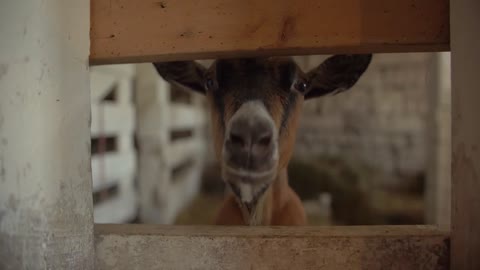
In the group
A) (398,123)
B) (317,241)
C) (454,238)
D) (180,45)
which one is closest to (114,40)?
(180,45)

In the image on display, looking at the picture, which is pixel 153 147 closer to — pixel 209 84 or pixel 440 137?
pixel 209 84

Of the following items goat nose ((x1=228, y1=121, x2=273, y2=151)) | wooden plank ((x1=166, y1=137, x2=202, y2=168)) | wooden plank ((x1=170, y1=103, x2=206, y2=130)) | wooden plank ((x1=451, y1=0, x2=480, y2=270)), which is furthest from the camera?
wooden plank ((x1=170, y1=103, x2=206, y2=130))

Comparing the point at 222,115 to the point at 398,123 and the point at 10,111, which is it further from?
the point at 398,123

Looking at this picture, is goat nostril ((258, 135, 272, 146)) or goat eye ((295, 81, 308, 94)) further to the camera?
goat eye ((295, 81, 308, 94))

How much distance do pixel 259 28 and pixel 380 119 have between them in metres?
5.55

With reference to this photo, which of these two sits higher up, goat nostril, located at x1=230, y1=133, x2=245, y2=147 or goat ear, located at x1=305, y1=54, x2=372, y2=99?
goat ear, located at x1=305, y1=54, x2=372, y2=99

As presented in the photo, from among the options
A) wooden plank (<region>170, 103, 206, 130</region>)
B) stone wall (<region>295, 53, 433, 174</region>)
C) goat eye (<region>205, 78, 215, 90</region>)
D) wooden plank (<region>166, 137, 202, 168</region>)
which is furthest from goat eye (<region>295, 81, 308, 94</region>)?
stone wall (<region>295, 53, 433, 174</region>)

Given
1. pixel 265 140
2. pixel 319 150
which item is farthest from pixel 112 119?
pixel 319 150

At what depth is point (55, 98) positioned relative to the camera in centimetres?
117

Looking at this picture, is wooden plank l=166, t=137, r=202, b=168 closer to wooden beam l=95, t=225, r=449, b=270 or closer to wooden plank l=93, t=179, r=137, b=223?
wooden plank l=93, t=179, r=137, b=223

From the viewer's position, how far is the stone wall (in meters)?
5.98

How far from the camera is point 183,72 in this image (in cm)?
213

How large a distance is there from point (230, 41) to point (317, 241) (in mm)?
686

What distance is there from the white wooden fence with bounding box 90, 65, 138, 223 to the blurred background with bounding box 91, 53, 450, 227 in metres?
0.01
